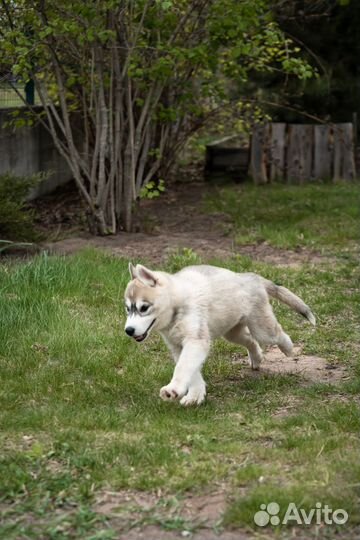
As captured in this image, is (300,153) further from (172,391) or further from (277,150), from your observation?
(172,391)

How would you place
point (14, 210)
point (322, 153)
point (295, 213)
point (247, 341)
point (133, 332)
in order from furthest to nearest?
point (322, 153)
point (295, 213)
point (14, 210)
point (247, 341)
point (133, 332)

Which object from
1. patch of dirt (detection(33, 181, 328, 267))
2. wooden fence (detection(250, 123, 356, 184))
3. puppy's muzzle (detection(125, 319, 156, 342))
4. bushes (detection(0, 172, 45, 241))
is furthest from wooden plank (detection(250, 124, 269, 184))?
puppy's muzzle (detection(125, 319, 156, 342))

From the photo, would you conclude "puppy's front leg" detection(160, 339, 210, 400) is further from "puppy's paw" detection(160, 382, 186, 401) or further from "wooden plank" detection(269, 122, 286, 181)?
"wooden plank" detection(269, 122, 286, 181)

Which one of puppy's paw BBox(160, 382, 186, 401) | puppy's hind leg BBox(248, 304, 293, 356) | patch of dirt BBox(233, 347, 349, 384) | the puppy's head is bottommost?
Answer: patch of dirt BBox(233, 347, 349, 384)

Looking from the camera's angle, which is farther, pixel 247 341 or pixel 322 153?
pixel 322 153

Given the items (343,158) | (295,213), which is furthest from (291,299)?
(343,158)

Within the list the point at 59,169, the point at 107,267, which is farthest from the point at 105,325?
the point at 59,169

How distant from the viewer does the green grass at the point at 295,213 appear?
11211 mm

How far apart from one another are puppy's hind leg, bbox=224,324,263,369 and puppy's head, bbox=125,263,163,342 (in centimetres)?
98

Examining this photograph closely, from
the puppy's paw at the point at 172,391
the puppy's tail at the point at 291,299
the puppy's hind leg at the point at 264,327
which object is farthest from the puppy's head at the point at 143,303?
the puppy's tail at the point at 291,299

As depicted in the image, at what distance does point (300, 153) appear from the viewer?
1523cm

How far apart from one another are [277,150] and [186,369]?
10.2 meters

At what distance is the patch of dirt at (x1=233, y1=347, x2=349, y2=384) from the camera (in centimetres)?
664

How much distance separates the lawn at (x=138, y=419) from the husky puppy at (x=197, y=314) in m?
0.25
